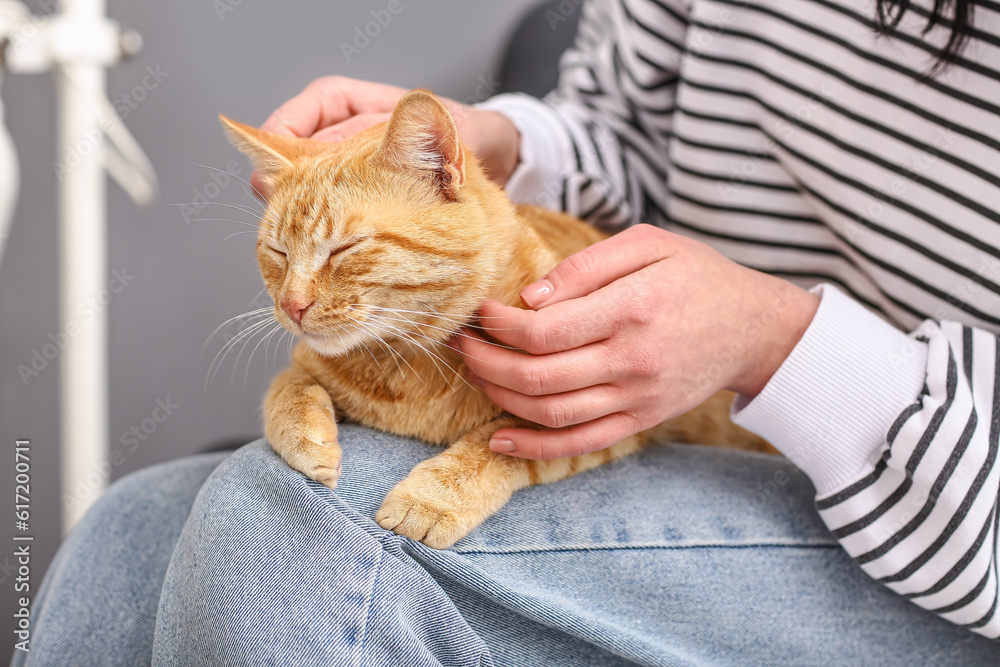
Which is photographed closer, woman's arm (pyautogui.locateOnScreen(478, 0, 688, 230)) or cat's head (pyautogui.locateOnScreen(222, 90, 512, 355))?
cat's head (pyautogui.locateOnScreen(222, 90, 512, 355))

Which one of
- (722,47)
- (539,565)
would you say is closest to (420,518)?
(539,565)

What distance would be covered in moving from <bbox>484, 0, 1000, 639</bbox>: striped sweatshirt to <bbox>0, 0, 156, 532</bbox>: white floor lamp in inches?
42.5

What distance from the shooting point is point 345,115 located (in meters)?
1.08

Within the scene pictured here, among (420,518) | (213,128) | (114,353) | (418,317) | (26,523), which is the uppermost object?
(213,128)

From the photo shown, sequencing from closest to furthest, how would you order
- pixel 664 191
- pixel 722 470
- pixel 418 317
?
1. pixel 418 317
2. pixel 722 470
3. pixel 664 191

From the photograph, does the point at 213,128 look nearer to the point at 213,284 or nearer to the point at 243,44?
the point at 243,44

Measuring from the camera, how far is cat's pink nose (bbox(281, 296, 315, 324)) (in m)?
0.75

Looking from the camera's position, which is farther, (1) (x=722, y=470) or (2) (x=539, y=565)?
(1) (x=722, y=470)

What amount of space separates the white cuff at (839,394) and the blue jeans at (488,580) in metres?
0.11

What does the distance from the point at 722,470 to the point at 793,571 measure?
6.1 inches

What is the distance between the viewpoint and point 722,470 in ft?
3.01

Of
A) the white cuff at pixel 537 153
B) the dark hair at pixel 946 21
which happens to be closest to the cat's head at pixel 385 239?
the white cuff at pixel 537 153

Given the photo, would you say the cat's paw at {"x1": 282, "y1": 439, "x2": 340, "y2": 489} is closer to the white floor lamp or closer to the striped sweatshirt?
the striped sweatshirt

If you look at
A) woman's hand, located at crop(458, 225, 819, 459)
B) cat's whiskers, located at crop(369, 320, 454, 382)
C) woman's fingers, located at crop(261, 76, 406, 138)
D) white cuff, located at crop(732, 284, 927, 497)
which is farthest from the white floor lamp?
white cuff, located at crop(732, 284, 927, 497)
